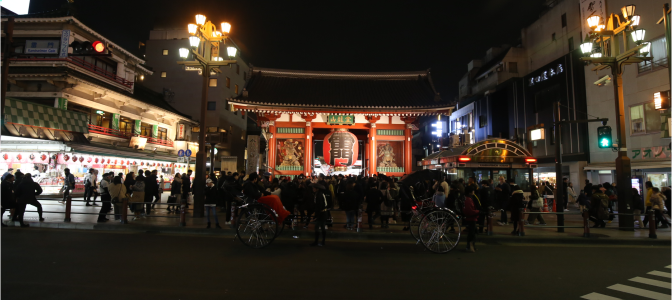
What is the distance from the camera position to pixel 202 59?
1229 centimetres

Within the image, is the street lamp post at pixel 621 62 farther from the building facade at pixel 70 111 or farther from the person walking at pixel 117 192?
the building facade at pixel 70 111

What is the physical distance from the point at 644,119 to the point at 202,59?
22840mm

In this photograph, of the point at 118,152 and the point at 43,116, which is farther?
the point at 118,152

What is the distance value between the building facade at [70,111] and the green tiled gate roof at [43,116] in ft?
0.16

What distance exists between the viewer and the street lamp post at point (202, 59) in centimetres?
1191

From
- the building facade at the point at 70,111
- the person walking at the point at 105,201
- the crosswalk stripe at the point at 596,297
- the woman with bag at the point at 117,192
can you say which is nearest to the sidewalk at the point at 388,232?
the person walking at the point at 105,201

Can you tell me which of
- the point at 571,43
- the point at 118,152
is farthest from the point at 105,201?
the point at 571,43

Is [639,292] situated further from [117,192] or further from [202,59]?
[117,192]

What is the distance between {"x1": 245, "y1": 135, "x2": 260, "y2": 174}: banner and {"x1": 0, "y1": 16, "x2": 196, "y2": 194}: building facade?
32.5ft

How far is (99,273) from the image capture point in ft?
18.9

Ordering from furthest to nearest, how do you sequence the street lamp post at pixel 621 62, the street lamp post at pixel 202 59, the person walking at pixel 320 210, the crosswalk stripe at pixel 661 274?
the street lamp post at pixel 202 59 → the street lamp post at pixel 621 62 → the person walking at pixel 320 210 → the crosswalk stripe at pixel 661 274

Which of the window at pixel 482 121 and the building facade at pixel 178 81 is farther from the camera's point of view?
the building facade at pixel 178 81

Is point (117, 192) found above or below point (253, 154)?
below

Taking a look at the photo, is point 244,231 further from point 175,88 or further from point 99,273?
point 175,88
